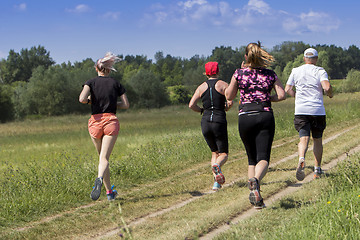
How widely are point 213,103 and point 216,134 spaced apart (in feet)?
1.78

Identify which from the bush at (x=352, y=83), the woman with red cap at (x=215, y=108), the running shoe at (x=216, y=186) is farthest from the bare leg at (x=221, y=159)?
the bush at (x=352, y=83)

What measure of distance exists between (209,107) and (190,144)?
5632 mm

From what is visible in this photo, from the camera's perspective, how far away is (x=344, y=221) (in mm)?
4254

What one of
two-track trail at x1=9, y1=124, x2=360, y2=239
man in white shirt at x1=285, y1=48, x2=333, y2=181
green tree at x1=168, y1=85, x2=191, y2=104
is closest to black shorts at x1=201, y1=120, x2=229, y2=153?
two-track trail at x1=9, y1=124, x2=360, y2=239

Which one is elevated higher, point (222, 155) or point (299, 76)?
point (299, 76)

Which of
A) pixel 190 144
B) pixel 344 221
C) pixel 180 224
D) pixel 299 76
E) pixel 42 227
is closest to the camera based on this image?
pixel 344 221

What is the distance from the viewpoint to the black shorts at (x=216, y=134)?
Answer: 729 centimetres

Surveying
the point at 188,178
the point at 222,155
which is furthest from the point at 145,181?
the point at 222,155

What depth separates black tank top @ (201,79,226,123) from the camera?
7.18 meters

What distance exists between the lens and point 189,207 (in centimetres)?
628

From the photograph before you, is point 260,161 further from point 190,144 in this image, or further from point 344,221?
point 190,144

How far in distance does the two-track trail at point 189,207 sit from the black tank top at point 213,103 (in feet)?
4.13

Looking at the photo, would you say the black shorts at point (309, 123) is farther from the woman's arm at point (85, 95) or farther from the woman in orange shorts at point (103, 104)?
the woman's arm at point (85, 95)

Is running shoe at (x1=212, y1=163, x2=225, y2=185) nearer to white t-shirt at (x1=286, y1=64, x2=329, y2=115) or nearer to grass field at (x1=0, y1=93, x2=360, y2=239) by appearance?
grass field at (x1=0, y1=93, x2=360, y2=239)
